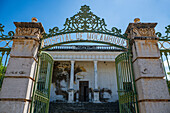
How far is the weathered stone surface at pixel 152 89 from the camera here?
10.6 ft

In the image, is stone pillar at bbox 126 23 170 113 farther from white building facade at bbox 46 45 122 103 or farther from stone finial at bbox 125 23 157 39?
white building facade at bbox 46 45 122 103

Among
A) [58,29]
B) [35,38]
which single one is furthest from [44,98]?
[58,29]

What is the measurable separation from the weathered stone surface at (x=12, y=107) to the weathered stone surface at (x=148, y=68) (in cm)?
285

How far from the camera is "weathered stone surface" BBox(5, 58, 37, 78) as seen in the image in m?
3.44

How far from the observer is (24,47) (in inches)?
148

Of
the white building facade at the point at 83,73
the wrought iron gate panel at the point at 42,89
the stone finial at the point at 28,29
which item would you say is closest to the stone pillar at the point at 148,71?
the wrought iron gate panel at the point at 42,89

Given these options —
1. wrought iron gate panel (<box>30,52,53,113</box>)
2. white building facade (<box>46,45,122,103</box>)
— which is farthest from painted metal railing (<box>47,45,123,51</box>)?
wrought iron gate panel (<box>30,52,53,113</box>)

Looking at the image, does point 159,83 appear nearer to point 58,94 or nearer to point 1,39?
point 1,39

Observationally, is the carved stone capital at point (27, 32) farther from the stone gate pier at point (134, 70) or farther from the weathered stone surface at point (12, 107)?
the weathered stone surface at point (12, 107)

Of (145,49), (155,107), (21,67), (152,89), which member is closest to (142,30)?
(145,49)

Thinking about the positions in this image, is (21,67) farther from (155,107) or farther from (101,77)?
(101,77)

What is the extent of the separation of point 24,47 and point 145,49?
10.7ft

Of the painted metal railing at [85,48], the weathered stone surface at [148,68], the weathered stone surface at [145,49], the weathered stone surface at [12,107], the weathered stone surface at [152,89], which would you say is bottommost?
the weathered stone surface at [12,107]

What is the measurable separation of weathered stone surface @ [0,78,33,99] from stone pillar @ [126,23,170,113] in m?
2.71
